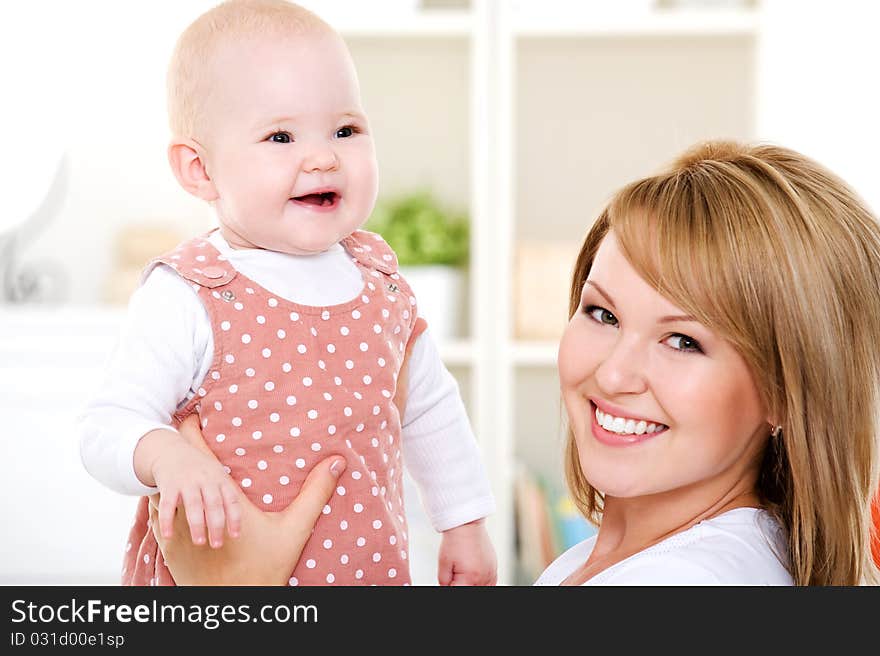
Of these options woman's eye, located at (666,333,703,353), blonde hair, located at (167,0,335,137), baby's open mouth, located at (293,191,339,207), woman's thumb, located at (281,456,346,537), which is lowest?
woman's thumb, located at (281,456,346,537)

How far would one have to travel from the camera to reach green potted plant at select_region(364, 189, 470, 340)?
254 centimetres

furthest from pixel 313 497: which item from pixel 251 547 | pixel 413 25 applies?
pixel 413 25

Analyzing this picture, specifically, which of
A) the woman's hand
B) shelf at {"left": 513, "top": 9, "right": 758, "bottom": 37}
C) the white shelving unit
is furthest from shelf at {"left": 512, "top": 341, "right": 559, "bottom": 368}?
the woman's hand

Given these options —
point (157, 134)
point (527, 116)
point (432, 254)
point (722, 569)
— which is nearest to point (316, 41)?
point (722, 569)

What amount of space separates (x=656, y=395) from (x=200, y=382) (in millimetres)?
399

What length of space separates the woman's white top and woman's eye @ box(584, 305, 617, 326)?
0.20m

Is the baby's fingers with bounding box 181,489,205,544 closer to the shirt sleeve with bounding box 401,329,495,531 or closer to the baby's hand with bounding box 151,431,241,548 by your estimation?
the baby's hand with bounding box 151,431,241,548

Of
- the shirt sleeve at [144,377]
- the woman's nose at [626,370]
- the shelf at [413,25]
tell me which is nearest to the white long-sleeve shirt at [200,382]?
the shirt sleeve at [144,377]

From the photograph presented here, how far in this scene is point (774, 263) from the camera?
901 millimetres

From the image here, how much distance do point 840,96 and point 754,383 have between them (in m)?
1.83

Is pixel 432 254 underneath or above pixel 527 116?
underneath

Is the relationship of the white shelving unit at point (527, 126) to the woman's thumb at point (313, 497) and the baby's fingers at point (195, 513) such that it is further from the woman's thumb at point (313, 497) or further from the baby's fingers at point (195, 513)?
the baby's fingers at point (195, 513)

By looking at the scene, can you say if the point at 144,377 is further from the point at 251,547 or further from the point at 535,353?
the point at 535,353
